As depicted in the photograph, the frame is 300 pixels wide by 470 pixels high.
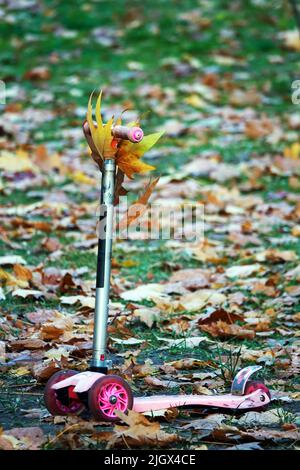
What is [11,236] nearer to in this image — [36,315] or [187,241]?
[187,241]

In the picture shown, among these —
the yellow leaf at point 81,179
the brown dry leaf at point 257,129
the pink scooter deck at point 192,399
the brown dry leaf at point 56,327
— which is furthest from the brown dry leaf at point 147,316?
the brown dry leaf at point 257,129

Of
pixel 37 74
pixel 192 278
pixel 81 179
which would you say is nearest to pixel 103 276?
pixel 192 278

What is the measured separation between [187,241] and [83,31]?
5.53 m

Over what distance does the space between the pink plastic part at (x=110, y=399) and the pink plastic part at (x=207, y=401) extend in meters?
0.09

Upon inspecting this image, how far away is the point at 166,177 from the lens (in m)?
6.95

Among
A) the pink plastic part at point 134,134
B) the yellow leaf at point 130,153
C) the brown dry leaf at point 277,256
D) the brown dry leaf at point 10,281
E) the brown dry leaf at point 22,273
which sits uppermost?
the pink plastic part at point 134,134

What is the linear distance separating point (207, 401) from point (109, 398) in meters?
0.37

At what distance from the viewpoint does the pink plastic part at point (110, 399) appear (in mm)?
2771

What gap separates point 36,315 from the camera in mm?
A: 4145

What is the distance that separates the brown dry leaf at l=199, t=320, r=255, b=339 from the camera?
3.99 metres

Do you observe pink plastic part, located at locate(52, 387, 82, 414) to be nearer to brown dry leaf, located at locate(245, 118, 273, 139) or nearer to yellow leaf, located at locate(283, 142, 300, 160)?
yellow leaf, located at locate(283, 142, 300, 160)

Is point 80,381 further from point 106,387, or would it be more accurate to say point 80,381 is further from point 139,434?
point 139,434

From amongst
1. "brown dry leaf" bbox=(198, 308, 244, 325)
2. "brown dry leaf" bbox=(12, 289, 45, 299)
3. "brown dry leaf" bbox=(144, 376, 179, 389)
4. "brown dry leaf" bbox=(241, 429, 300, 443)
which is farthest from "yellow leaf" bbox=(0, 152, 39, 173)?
"brown dry leaf" bbox=(241, 429, 300, 443)

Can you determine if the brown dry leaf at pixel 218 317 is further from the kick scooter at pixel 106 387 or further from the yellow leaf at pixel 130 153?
the yellow leaf at pixel 130 153
